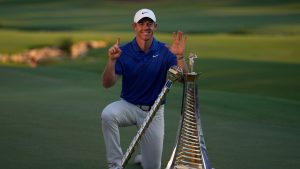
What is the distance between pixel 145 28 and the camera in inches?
237

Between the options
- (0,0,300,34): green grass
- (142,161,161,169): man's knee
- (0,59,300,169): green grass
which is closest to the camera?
(142,161,161,169): man's knee

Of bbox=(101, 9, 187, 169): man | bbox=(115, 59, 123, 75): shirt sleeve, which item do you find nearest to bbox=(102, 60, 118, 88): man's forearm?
bbox=(101, 9, 187, 169): man

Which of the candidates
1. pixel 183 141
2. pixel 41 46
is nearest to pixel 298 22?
pixel 41 46

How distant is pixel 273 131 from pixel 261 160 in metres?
1.64

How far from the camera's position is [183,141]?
15.9ft

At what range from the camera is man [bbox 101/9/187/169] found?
6.01 metres

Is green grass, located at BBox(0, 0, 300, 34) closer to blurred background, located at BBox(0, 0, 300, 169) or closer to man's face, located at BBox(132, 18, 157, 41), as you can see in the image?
blurred background, located at BBox(0, 0, 300, 169)

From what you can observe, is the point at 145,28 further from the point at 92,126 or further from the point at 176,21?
the point at 176,21

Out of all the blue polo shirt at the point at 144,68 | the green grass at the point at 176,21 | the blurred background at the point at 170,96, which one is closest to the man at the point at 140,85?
the blue polo shirt at the point at 144,68

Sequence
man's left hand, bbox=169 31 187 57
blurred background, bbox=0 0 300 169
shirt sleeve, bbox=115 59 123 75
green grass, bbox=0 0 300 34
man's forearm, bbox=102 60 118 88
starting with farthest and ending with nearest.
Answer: green grass, bbox=0 0 300 34 < blurred background, bbox=0 0 300 169 < shirt sleeve, bbox=115 59 123 75 < man's forearm, bbox=102 60 118 88 < man's left hand, bbox=169 31 187 57

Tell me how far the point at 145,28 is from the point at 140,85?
1.60ft

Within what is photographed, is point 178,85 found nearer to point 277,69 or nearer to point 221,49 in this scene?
point 277,69

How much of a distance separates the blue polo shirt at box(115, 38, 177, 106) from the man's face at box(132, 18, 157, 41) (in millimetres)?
127

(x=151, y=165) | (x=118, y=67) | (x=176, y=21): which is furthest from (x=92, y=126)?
(x=176, y=21)
